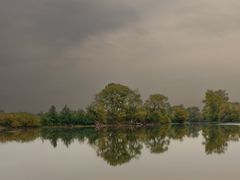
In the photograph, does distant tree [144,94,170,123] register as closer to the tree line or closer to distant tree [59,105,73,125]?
the tree line

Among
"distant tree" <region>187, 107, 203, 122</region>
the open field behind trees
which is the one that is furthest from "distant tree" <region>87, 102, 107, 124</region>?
"distant tree" <region>187, 107, 203, 122</region>

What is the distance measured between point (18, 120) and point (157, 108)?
32692 mm

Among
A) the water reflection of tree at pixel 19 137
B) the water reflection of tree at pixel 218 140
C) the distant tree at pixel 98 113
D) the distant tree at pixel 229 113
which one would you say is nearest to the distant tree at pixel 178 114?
the distant tree at pixel 229 113

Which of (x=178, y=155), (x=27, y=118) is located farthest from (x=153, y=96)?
(x=178, y=155)

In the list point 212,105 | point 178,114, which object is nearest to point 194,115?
point 212,105

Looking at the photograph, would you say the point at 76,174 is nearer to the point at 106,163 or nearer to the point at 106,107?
the point at 106,163

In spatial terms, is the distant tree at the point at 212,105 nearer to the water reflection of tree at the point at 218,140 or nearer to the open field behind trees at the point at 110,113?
the open field behind trees at the point at 110,113

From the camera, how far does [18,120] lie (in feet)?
239

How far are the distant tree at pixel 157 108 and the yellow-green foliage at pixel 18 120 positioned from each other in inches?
1040

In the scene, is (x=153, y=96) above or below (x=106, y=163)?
above

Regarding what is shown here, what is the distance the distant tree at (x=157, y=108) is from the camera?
88500 mm

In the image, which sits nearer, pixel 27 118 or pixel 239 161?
pixel 239 161

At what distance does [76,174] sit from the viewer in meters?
15.8

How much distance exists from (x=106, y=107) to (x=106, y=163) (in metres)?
64.5
